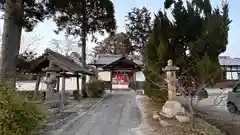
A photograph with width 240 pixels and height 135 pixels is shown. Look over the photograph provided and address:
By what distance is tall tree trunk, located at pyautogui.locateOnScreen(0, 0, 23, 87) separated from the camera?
10.2 m

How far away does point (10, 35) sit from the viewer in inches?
407

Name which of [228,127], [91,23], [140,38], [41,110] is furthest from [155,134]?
[140,38]

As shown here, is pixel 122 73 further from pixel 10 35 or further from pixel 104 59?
pixel 10 35

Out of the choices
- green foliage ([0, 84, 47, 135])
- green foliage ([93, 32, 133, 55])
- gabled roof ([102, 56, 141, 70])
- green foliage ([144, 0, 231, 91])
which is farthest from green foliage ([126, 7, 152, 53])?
green foliage ([0, 84, 47, 135])

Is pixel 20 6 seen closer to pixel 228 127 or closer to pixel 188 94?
pixel 188 94

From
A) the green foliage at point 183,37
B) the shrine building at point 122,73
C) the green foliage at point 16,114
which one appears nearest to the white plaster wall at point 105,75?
the shrine building at point 122,73

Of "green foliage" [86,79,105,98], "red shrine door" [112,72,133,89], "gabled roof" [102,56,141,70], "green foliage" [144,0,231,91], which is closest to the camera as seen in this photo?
"green foliage" [144,0,231,91]

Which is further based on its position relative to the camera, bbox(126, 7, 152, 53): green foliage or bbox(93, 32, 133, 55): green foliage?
bbox(93, 32, 133, 55): green foliage

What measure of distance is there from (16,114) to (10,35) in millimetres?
5838

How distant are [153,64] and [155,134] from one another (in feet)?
14.7

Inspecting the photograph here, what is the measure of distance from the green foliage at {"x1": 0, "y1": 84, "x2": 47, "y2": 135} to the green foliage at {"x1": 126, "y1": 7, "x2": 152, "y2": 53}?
2791cm

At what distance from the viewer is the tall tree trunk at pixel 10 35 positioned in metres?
10.2

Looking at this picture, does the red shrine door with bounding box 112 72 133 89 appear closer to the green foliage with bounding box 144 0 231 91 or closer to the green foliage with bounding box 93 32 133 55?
the green foliage with bounding box 93 32 133 55

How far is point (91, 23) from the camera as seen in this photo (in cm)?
2277
